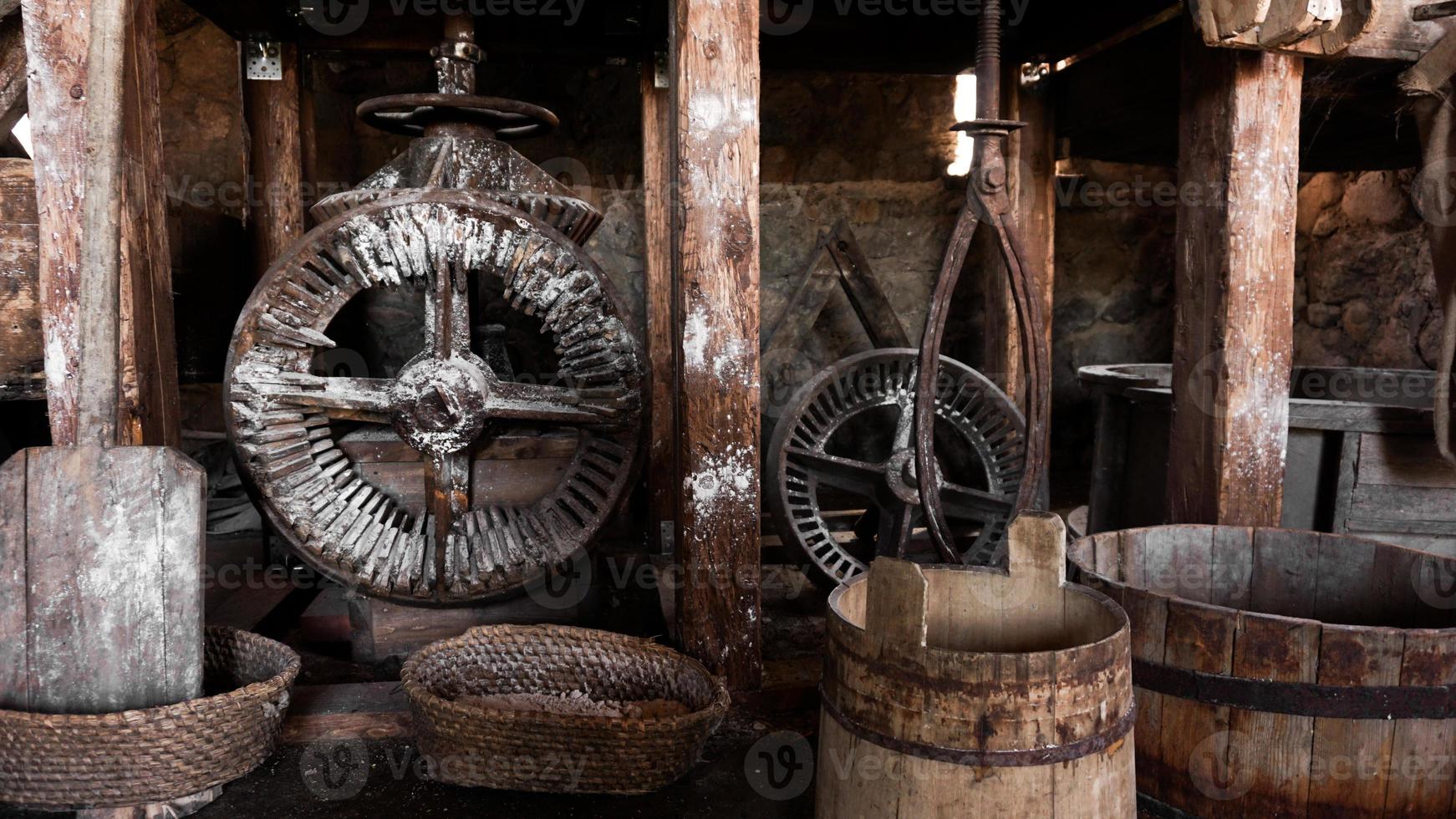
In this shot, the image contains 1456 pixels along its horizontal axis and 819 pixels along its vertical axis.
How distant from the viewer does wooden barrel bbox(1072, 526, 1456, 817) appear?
5.69ft

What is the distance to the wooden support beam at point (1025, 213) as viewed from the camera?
4285mm

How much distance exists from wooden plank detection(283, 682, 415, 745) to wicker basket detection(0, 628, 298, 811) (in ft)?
0.99

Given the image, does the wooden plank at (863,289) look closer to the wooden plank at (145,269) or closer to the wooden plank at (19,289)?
the wooden plank at (145,269)

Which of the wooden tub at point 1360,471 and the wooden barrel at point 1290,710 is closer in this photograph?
the wooden barrel at point 1290,710

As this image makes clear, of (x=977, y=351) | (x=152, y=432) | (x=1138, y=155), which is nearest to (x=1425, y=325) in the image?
(x=1138, y=155)

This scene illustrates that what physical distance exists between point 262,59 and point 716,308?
2504 millimetres

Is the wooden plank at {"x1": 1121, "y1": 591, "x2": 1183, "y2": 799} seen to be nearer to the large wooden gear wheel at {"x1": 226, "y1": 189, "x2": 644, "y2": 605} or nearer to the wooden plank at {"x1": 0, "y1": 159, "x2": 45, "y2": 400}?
the large wooden gear wheel at {"x1": 226, "y1": 189, "x2": 644, "y2": 605}

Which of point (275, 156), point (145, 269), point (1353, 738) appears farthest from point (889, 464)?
point (275, 156)

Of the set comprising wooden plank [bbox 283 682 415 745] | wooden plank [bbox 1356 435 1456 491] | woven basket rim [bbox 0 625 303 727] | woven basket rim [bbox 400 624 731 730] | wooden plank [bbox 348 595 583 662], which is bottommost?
wooden plank [bbox 283 682 415 745]

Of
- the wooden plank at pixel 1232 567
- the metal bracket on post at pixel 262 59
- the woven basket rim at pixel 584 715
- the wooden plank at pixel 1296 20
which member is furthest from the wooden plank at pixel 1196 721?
the metal bracket on post at pixel 262 59

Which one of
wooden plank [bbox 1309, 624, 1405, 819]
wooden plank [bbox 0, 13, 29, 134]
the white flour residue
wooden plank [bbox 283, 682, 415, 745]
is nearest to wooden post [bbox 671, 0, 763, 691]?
the white flour residue

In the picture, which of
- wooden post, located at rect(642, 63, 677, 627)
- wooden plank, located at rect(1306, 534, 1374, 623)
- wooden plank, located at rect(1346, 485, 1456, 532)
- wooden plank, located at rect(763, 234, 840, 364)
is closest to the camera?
wooden plank, located at rect(1306, 534, 1374, 623)

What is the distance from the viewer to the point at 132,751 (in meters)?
1.99

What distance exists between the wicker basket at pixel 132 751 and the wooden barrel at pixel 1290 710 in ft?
6.20
